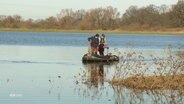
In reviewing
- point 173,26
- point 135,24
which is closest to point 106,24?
point 135,24

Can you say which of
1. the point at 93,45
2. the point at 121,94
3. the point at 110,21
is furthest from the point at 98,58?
the point at 110,21

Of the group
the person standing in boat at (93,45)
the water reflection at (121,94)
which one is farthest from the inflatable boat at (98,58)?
the water reflection at (121,94)

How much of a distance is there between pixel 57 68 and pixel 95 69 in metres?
2.21

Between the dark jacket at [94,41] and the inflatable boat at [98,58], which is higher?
the dark jacket at [94,41]

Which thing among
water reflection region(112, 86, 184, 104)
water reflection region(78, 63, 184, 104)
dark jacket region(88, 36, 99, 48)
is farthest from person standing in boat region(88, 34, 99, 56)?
water reflection region(112, 86, 184, 104)

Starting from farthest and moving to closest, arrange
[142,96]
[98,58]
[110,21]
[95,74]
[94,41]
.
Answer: [110,21], [94,41], [98,58], [95,74], [142,96]

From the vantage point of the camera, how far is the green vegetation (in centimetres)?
14433

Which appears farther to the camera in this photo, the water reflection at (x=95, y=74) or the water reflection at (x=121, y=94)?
the water reflection at (x=95, y=74)

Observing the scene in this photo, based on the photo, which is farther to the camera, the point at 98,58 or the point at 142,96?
the point at 98,58

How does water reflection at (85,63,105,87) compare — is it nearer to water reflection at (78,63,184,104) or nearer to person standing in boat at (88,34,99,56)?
water reflection at (78,63,184,104)

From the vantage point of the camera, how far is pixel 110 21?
148 metres

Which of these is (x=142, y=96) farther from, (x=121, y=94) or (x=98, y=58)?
(x=98, y=58)

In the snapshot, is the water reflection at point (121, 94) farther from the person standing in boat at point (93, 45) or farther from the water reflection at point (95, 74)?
the person standing in boat at point (93, 45)

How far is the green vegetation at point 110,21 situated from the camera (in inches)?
5682
